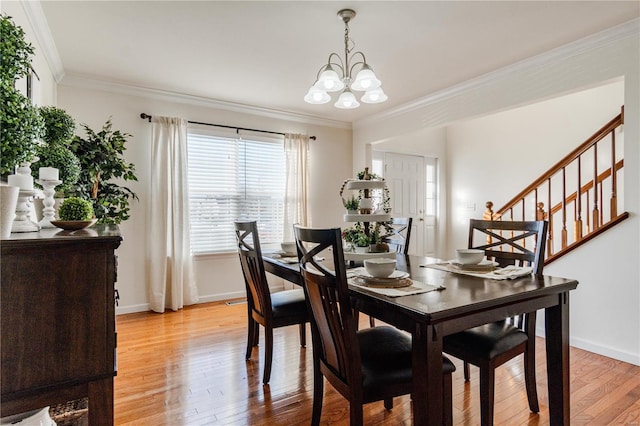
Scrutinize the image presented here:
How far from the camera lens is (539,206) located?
3816 mm

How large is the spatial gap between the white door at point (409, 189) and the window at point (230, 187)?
1.87m

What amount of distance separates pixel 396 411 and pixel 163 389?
4.78 ft

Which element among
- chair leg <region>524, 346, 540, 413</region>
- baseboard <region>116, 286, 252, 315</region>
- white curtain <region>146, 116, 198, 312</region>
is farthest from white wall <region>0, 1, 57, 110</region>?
chair leg <region>524, 346, 540, 413</region>

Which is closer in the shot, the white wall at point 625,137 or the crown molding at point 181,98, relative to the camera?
the white wall at point 625,137

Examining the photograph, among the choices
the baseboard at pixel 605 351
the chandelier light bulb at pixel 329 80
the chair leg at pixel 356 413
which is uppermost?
the chandelier light bulb at pixel 329 80

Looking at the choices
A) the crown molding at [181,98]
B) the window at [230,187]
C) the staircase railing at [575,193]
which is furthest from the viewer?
the window at [230,187]

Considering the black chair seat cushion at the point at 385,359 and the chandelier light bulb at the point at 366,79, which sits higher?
the chandelier light bulb at the point at 366,79

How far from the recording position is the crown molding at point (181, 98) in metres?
3.51

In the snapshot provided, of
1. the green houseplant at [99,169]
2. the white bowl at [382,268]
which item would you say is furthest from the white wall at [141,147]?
the white bowl at [382,268]

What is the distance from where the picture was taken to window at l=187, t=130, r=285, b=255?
165 inches

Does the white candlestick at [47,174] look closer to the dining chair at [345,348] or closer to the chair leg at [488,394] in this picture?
the dining chair at [345,348]

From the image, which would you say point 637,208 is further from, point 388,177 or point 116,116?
point 116,116

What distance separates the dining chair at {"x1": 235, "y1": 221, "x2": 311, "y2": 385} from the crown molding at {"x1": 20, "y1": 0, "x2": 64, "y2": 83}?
1913 millimetres

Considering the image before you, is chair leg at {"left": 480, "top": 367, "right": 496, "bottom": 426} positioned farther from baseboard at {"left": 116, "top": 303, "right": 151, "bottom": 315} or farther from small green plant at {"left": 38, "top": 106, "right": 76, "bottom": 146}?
baseboard at {"left": 116, "top": 303, "right": 151, "bottom": 315}
